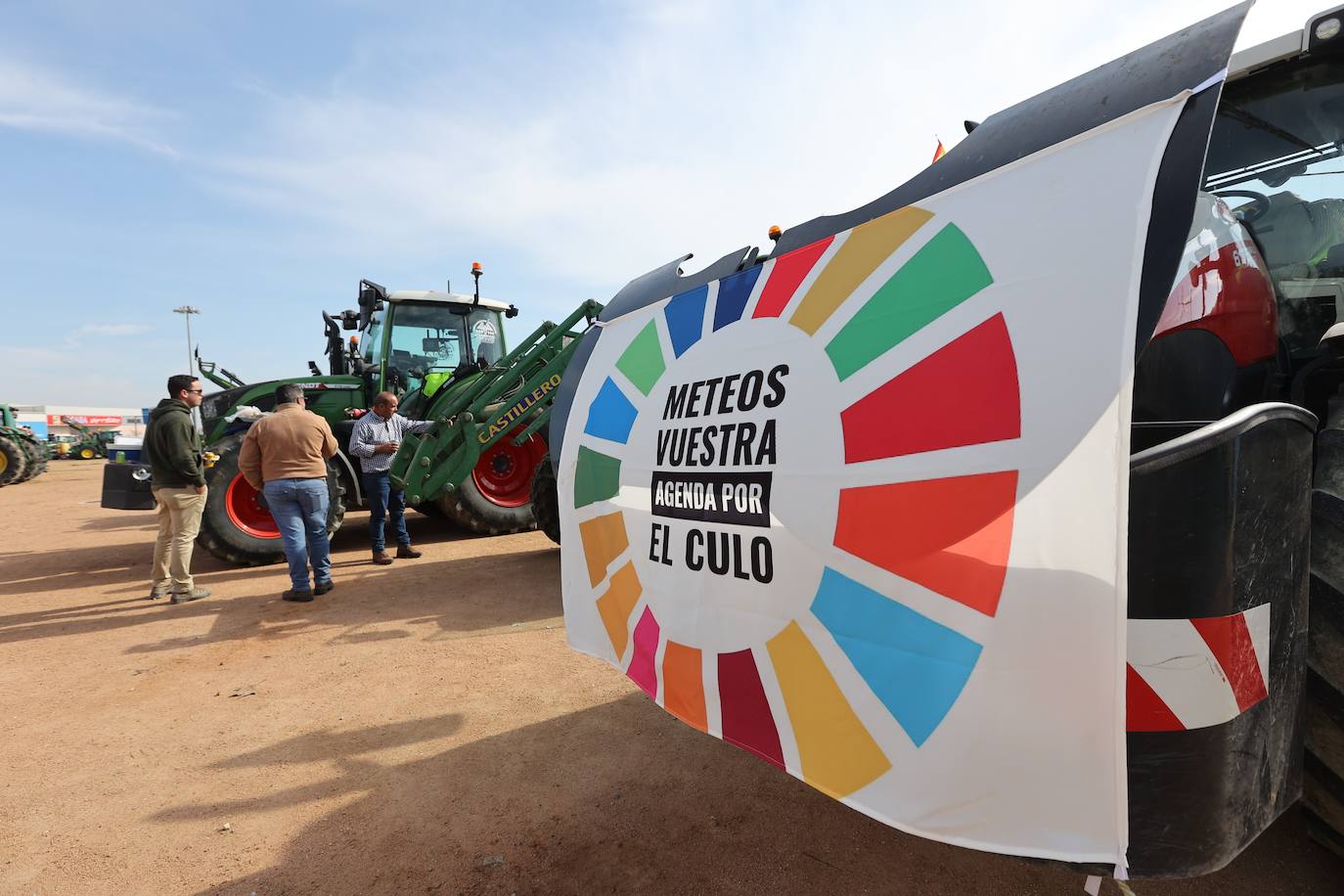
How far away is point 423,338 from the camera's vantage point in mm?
8250

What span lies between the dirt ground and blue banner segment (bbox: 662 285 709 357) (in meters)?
1.53

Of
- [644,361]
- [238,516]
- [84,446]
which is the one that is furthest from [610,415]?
[84,446]

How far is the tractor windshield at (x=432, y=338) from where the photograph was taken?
8.03m

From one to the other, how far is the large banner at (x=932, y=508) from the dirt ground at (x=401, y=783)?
A: 35cm

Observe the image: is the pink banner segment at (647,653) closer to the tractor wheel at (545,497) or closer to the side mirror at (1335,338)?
the side mirror at (1335,338)

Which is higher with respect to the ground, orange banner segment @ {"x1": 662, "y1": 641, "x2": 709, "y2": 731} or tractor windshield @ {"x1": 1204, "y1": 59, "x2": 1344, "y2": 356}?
tractor windshield @ {"x1": 1204, "y1": 59, "x2": 1344, "y2": 356}

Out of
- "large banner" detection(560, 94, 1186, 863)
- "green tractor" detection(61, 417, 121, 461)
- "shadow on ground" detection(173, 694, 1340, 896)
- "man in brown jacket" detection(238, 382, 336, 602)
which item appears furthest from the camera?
"green tractor" detection(61, 417, 121, 461)

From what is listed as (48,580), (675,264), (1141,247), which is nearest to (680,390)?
(675,264)

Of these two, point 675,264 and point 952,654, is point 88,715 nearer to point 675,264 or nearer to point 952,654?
A: point 675,264

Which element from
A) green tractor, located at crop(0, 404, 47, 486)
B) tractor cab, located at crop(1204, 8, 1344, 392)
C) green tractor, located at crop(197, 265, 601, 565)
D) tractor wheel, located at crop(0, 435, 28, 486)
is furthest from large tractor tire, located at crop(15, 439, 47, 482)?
tractor cab, located at crop(1204, 8, 1344, 392)

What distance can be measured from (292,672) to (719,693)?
126 inches

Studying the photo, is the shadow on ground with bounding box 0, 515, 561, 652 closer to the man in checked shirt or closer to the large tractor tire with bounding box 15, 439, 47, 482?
the man in checked shirt

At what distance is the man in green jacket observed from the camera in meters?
5.27

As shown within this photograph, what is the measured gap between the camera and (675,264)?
2.42m
